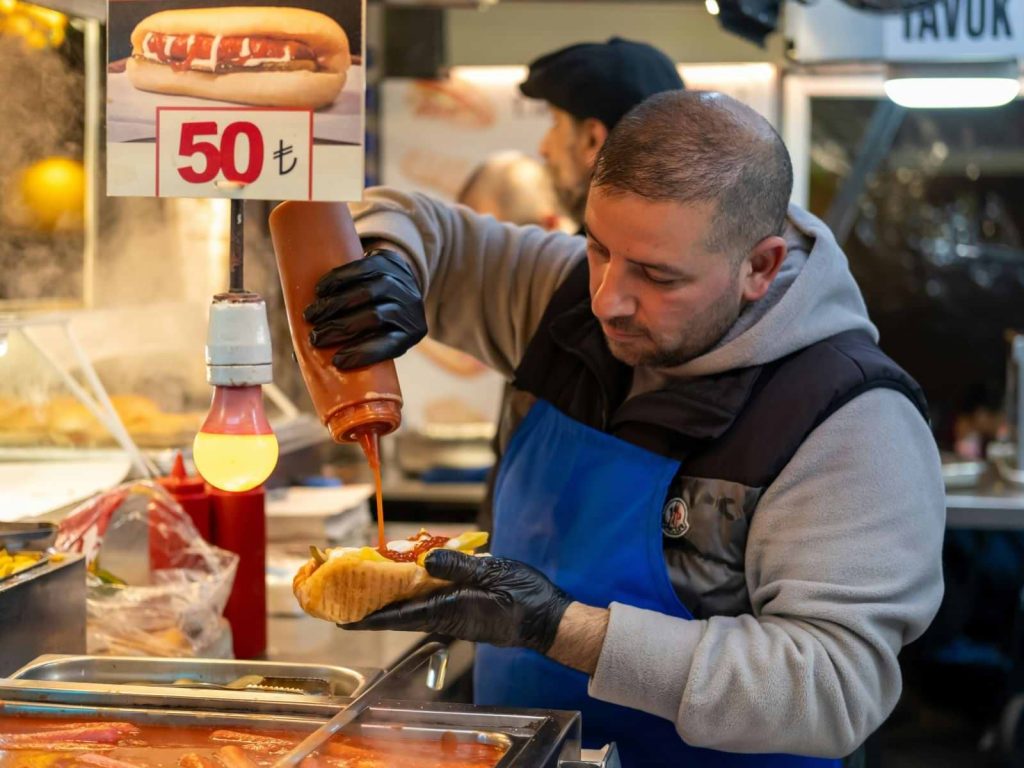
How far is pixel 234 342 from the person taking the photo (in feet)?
5.21

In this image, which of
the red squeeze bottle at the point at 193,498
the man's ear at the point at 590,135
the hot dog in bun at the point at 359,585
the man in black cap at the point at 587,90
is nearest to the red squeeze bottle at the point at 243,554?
the red squeeze bottle at the point at 193,498

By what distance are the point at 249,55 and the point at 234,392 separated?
16.1 inches

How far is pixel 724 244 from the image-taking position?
71.6 inches

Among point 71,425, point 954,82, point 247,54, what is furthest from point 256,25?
point 954,82

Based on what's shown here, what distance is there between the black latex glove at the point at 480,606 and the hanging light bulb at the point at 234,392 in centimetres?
25

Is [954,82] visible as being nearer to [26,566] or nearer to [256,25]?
[256,25]

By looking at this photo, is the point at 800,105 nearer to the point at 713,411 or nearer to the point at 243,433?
the point at 713,411

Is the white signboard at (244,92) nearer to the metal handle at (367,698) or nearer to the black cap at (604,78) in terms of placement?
the metal handle at (367,698)

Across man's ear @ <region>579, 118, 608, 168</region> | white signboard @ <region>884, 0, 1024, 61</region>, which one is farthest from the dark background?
white signboard @ <region>884, 0, 1024, 61</region>

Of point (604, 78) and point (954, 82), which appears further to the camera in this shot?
point (954, 82)

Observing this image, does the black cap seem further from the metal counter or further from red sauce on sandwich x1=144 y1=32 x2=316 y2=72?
the metal counter

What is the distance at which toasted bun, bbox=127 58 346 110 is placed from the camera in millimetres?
1578

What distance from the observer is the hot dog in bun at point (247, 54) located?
1.57m

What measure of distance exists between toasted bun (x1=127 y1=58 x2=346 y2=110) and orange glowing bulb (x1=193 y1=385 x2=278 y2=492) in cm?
35
